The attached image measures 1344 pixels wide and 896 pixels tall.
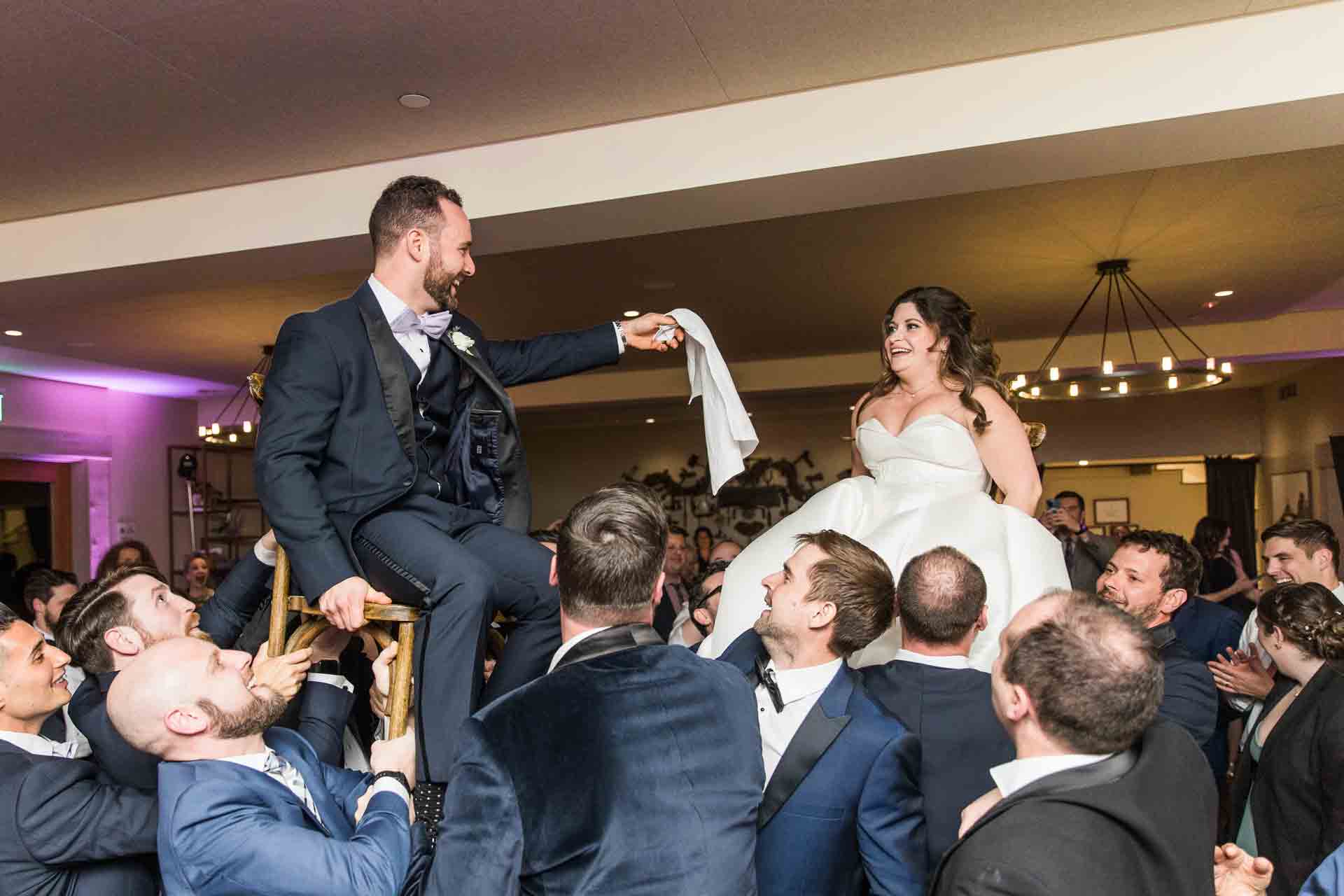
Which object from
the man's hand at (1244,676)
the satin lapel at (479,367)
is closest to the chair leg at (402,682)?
the satin lapel at (479,367)

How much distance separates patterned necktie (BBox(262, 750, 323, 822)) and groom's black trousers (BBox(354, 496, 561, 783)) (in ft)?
0.76

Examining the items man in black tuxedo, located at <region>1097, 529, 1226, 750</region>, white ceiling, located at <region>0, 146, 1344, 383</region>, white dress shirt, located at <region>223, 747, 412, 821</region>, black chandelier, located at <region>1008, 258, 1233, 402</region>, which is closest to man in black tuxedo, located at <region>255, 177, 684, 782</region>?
white dress shirt, located at <region>223, 747, 412, 821</region>

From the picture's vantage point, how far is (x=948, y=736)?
2.39 metres

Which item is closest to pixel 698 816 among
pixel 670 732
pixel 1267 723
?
pixel 670 732

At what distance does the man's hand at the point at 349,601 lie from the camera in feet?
7.62

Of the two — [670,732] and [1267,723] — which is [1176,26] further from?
[670,732]

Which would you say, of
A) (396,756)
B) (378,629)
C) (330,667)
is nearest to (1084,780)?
(396,756)

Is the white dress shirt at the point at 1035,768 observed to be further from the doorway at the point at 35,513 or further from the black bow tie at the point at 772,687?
the doorway at the point at 35,513

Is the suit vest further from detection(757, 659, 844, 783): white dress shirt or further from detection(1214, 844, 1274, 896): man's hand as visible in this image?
detection(1214, 844, 1274, 896): man's hand

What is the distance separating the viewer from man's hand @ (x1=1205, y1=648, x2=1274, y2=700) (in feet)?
12.1

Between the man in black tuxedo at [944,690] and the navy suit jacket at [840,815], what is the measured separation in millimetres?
201

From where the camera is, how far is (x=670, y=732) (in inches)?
72.3

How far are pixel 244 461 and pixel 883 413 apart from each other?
38.6ft

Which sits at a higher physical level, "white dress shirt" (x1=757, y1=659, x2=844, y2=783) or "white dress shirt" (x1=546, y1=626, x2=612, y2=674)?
"white dress shirt" (x1=546, y1=626, x2=612, y2=674)
